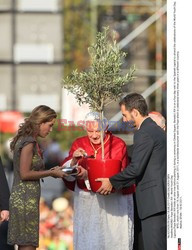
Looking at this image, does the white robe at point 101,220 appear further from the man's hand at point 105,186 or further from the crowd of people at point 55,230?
the crowd of people at point 55,230

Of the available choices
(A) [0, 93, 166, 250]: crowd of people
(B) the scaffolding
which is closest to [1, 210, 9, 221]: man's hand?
(A) [0, 93, 166, 250]: crowd of people

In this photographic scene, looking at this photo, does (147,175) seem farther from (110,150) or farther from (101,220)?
(101,220)

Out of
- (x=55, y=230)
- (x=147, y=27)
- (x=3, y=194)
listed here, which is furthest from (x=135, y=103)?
(x=147, y=27)

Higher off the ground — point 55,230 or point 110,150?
point 110,150

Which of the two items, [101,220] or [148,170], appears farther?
[101,220]

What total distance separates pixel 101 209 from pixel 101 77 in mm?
1012

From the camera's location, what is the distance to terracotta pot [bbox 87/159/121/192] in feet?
22.1

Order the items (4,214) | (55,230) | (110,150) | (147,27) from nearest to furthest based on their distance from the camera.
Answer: (4,214), (110,150), (55,230), (147,27)

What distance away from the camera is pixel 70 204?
11.8 metres

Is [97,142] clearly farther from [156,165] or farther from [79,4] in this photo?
[79,4]

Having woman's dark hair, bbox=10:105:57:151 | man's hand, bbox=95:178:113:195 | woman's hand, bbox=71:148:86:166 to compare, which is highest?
woman's dark hair, bbox=10:105:57:151

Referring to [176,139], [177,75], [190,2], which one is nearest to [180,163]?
[176,139]

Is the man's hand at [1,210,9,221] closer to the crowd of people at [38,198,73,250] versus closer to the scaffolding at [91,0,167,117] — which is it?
the crowd of people at [38,198,73,250]

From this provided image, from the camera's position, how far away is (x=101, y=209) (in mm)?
7137
